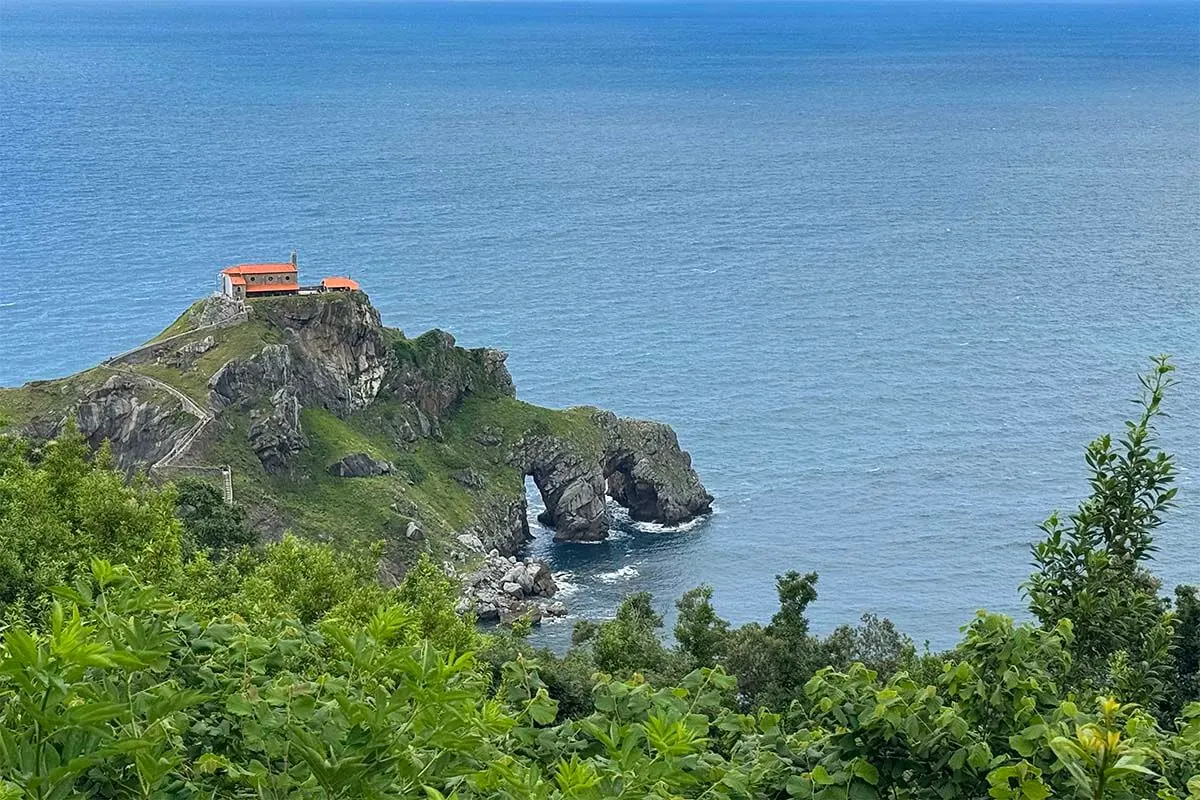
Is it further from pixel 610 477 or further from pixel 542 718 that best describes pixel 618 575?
pixel 542 718

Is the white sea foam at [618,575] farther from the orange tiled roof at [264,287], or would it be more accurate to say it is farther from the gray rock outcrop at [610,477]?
the orange tiled roof at [264,287]

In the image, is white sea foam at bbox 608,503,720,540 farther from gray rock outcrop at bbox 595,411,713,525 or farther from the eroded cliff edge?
the eroded cliff edge

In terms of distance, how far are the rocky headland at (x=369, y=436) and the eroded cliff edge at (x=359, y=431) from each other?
0.44 feet

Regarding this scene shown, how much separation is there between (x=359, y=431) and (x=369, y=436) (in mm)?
927

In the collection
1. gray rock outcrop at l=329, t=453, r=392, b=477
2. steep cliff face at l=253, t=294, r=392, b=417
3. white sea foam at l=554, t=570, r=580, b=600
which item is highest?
steep cliff face at l=253, t=294, r=392, b=417

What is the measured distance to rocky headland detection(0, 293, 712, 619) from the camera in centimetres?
9794

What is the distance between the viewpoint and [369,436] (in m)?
114

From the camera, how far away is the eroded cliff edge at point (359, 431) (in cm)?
9788

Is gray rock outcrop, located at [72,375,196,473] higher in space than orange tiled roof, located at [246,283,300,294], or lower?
lower

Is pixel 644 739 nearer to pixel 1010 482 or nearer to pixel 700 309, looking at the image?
pixel 1010 482

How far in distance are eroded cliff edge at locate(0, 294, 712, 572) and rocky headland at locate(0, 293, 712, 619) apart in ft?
0.44

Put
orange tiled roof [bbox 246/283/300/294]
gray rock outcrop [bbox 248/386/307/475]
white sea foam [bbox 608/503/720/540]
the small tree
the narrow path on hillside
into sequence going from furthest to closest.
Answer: white sea foam [bbox 608/503/720/540], orange tiled roof [bbox 246/283/300/294], gray rock outcrop [bbox 248/386/307/475], the narrow path on hillside, the small tree

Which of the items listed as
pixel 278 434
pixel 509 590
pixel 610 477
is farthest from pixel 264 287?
pixel 610 477

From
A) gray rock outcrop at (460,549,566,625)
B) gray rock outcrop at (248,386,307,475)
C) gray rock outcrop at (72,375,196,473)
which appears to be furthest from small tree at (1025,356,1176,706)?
gray rock outcrop at (248,386,307,475)
